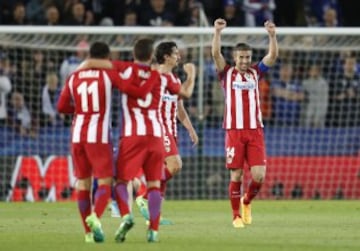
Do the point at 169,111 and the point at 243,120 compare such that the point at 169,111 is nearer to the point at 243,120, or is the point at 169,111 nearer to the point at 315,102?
the point at 243,120

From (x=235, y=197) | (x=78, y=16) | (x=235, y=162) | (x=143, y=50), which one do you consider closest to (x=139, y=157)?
(x=143, y=50)

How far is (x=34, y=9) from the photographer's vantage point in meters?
24.6

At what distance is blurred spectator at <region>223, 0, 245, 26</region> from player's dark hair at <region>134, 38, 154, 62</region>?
12.4 m

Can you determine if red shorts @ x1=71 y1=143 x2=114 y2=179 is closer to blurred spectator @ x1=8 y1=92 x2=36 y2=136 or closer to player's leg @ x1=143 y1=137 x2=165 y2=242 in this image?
player's leg @ x1=143 y1=137 x2=165 y2=242

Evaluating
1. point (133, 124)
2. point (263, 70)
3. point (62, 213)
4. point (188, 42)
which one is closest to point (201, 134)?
point (188, 42)

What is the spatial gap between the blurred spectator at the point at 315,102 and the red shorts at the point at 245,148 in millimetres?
7392

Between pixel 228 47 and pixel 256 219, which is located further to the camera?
pixel 228 47

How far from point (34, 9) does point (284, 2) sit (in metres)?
5.13

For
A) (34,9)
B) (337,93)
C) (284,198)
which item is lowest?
(284,198)

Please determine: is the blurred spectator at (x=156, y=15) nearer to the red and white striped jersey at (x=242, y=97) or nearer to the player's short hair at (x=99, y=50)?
the red and white striped jersey at (x=242, y=97)

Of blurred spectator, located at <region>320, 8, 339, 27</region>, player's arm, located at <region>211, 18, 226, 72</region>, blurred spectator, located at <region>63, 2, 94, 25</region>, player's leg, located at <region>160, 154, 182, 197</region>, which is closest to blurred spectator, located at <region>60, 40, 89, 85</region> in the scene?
blurred spectator, located at <region>63, 2, 94, 25</region>

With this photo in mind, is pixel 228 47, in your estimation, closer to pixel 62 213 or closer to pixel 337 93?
pixel 337 93

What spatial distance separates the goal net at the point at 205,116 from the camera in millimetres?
21719

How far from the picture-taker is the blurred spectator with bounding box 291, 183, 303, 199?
22.4m
